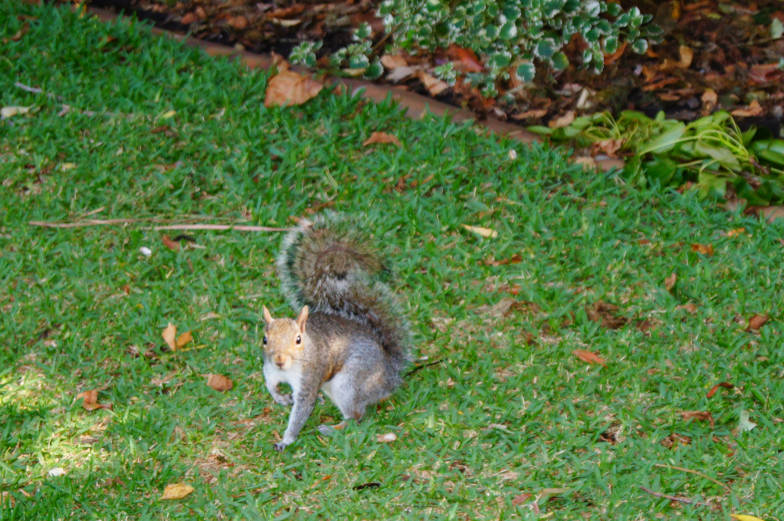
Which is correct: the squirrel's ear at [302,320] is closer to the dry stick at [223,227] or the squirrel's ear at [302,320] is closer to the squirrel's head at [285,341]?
the squirrel's head at [285,341]

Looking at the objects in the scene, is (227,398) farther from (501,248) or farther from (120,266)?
(501,248)

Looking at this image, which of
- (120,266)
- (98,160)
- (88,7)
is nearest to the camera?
(120,266)

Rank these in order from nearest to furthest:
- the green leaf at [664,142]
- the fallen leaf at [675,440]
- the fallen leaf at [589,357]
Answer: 1. the fallen leaf at [675,440]
2. the fallen leaf at [589,357]
3. the green leaf at [664,142]

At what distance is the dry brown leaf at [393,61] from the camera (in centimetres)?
632

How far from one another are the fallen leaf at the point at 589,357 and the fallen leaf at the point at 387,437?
34.8 inches

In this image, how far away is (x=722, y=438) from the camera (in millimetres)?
3836

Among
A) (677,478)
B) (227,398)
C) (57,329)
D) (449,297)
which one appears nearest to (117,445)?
(227,398)

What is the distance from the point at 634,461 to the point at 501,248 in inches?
59.5

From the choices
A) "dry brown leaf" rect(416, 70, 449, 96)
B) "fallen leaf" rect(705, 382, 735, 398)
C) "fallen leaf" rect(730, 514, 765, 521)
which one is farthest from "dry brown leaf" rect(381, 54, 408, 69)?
"fallen leaf" rect(730, 514, 765, 521)

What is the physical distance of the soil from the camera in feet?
19.6

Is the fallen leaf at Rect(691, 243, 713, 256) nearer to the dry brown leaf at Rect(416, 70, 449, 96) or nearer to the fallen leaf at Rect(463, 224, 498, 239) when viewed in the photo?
the fallen leaf at Rect(463, 224, 498, 239)

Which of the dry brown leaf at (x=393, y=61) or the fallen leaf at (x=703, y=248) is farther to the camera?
the dry brown leaf at (x=393, y=61)

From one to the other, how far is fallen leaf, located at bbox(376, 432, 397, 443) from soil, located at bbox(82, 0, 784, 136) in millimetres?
2633

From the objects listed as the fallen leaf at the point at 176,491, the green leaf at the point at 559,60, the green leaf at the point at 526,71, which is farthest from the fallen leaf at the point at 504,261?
the fallen leaf at the point at 176,491
